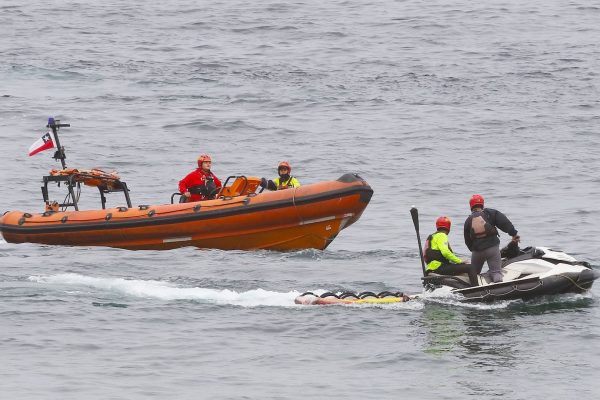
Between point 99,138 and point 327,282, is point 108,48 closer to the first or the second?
point 99,138

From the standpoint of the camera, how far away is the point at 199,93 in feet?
143

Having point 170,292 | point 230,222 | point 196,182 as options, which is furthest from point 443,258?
point 196,182

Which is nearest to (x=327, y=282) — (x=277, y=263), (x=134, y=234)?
(x=277, y=263)

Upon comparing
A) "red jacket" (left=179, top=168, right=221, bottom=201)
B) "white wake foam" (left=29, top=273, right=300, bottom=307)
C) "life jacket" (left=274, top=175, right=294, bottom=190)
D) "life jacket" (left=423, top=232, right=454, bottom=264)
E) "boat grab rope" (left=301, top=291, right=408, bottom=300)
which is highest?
"red jacket" (left=179, top=168, right=221, bottom=201)

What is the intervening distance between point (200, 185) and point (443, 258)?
667cm

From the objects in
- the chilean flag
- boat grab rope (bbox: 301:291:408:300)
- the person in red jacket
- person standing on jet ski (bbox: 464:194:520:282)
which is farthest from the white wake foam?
the chilean flag

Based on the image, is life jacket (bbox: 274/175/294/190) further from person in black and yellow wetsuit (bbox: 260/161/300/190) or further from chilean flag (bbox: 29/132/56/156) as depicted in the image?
chilean flag (bbox: 29/132/56/156)

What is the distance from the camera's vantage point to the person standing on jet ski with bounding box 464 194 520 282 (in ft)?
64.8

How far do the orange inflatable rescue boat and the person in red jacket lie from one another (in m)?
0.34

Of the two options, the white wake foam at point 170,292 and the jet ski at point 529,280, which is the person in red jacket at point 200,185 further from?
the jet ski at point 529,280

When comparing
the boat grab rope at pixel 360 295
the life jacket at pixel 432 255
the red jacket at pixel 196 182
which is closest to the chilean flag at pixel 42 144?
the red jacket at pixel 196 182

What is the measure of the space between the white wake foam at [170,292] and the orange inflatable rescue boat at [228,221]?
2.49 metres

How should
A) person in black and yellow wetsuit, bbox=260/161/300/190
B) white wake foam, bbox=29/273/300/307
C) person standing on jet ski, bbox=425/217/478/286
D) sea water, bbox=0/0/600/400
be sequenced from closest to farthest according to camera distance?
sea water, bbox=0/0/600/400 → person standing on jet ski, bbox=425/217/478/286 → white wake foam, bbox=29/273/300/307 → person in black and yellow wetsuit, bbox=260/161/300/190

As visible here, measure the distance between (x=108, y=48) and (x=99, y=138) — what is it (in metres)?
12.7
